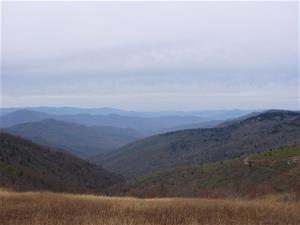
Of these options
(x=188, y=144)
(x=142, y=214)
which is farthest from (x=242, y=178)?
(x=188, y=144)

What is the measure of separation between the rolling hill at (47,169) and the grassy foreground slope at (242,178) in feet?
48.0

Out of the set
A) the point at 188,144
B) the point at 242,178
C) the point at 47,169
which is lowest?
the point at 188,144

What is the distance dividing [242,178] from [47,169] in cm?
4705

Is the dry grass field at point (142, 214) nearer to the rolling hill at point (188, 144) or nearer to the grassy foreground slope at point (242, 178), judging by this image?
the grassy foreground slope at point (242, 178)

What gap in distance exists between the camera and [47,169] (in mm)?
84875

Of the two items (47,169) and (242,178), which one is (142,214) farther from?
(47,169)

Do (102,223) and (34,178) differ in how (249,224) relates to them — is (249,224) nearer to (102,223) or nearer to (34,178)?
(102,223)

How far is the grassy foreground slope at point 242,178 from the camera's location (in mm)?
33875

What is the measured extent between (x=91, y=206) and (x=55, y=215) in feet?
8.47

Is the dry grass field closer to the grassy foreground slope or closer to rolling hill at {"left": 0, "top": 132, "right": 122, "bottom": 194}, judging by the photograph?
the grassy foreground slope

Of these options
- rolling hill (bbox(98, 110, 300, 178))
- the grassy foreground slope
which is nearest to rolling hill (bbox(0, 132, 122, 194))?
the grassy foreground slope

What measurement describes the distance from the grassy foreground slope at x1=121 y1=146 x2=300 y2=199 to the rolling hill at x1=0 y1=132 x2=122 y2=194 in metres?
14.6

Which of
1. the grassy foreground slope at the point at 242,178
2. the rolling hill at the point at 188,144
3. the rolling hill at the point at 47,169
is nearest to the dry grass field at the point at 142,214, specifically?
the grassy foreground slope at the point at 242,178

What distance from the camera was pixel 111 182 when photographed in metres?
102
